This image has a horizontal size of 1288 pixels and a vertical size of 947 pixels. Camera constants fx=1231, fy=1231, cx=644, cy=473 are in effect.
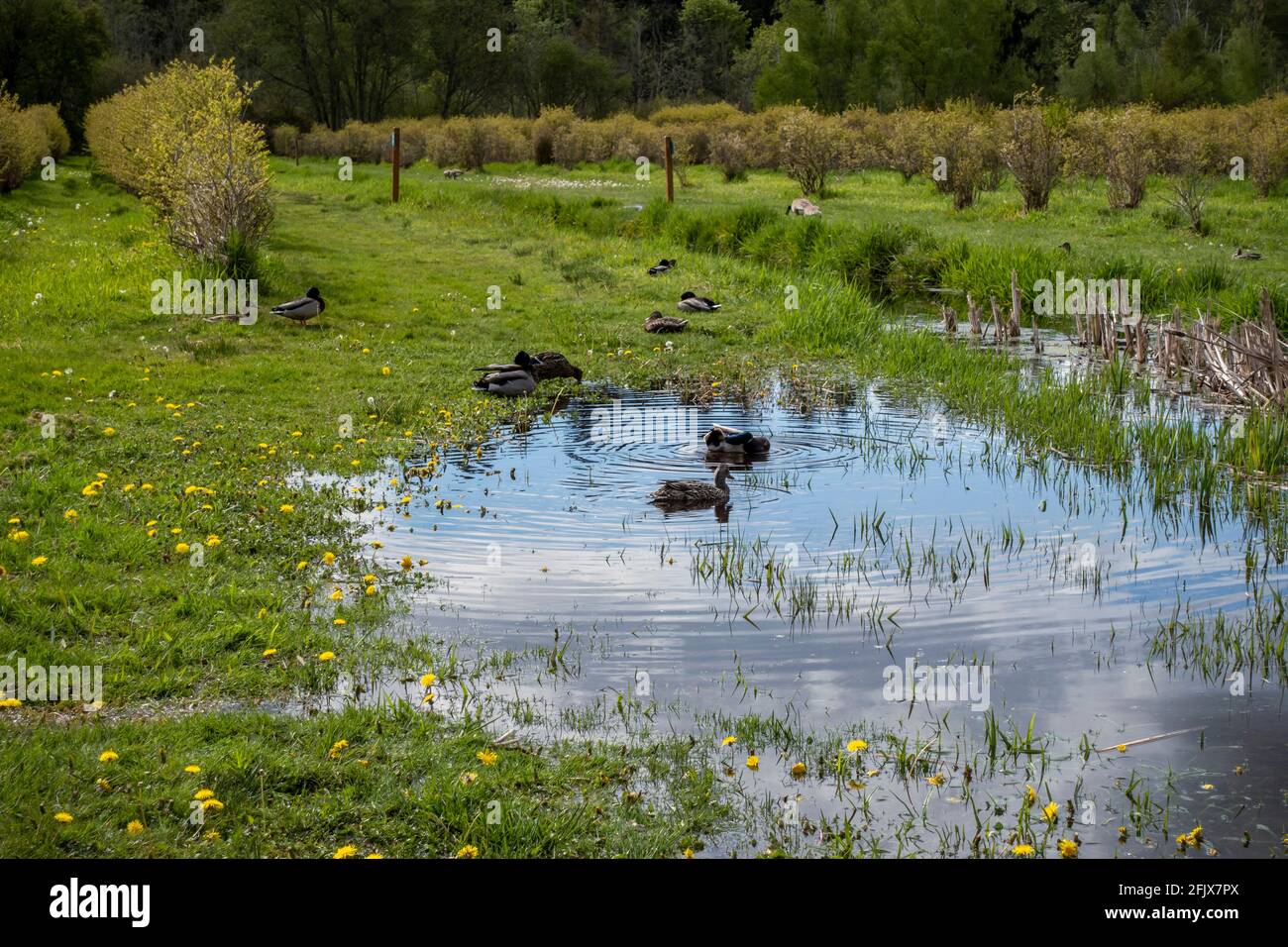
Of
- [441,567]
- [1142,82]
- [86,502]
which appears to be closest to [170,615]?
[441,567]

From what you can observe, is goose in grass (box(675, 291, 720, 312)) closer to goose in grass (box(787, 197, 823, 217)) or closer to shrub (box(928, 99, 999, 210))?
goose in grass (box(787, 197, 823, 217))

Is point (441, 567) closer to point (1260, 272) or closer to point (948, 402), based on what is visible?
point (948, 402)

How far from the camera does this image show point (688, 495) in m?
11.0

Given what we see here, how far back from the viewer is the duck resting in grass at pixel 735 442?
488 inches

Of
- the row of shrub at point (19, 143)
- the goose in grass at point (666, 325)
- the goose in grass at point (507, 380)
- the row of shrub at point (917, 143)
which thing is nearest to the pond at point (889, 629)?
the goose in grass at point (507, 380)

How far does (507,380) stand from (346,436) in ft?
9.15

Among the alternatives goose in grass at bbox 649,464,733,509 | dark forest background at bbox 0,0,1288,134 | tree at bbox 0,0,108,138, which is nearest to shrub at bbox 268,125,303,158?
dark forest background at bbox 0,0,1288,134

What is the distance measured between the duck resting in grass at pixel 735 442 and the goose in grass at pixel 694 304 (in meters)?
8.46

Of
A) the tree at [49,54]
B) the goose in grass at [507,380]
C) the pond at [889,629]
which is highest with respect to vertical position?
the tree at [49,54]

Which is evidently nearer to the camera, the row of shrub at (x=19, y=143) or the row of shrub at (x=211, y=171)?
the row of shrub at (x=211, y=171)

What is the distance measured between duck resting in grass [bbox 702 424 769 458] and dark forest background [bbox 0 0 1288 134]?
179 ft

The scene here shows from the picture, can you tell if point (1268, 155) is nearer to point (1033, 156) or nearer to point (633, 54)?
point (1033, 156)

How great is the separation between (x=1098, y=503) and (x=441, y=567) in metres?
5.90

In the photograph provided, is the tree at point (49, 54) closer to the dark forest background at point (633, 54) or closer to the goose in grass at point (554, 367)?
the dark forest background at point (633, 54)
